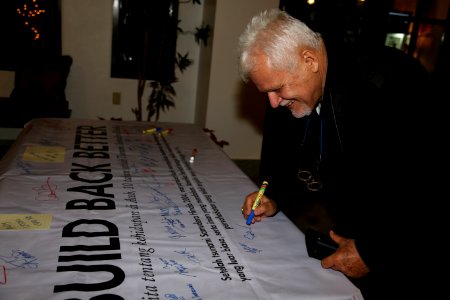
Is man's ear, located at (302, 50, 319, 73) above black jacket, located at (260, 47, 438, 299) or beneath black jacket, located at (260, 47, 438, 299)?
above

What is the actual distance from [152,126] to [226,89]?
1.89m

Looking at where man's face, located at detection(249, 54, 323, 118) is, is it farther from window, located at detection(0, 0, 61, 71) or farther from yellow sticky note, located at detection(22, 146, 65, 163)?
window, located at detection(0, 0, 61, 71)

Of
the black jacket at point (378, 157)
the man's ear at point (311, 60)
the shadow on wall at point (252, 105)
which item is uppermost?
the man's ear at point (311, 60)

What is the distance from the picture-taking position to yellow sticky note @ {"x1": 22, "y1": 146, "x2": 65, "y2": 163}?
1.54 m

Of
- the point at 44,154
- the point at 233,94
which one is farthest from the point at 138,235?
the point at 233,94

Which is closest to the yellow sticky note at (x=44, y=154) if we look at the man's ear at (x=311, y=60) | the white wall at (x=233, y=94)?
the man's ear at (x=311, y=60)

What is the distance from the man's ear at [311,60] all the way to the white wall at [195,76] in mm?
2801

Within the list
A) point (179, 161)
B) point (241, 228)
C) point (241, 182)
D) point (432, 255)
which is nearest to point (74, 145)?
point (179, 161)

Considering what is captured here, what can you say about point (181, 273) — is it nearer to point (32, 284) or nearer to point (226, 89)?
point (32, 284)

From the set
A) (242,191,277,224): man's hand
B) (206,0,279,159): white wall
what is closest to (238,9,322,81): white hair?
(242,191,277,224): man's hand

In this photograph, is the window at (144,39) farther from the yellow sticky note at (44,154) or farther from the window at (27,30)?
the yellow sticky note at (44,154)

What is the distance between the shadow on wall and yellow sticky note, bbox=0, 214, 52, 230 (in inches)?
129
